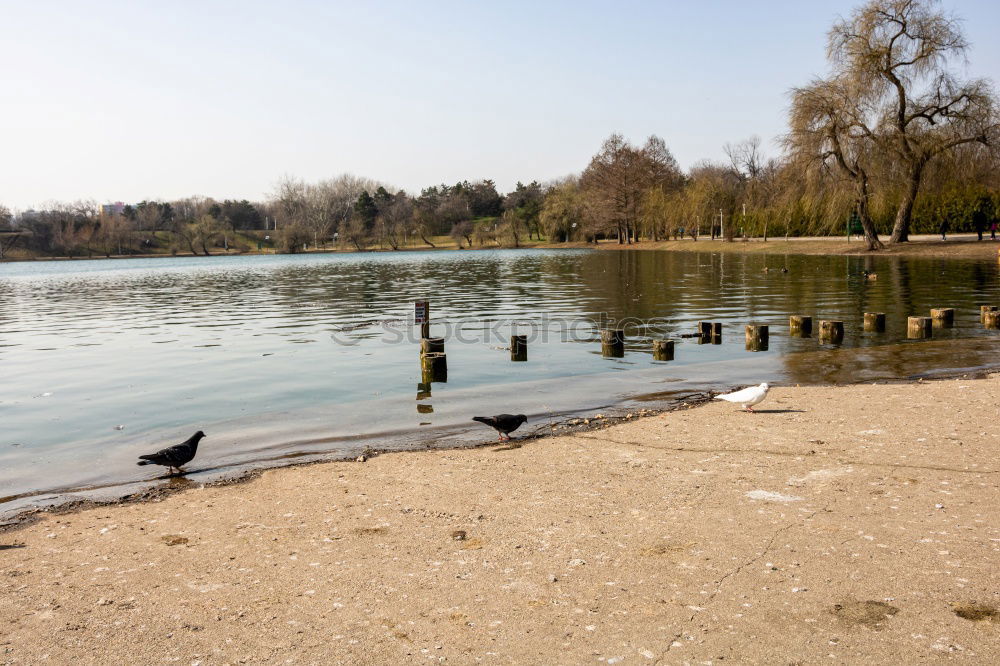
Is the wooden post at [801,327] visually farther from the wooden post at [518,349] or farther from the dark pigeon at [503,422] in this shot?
the dark pigeon at [503,422]

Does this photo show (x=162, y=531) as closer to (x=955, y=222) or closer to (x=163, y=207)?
(x=955, y=222)

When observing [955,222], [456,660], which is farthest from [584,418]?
[955,222]

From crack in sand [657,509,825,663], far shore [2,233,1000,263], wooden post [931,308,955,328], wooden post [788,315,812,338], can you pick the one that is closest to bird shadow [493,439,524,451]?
crack in sand [657,509,825,663]

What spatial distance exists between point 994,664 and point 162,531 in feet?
23.1

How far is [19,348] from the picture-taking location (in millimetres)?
25031

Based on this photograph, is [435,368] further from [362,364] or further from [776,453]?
[776,453]

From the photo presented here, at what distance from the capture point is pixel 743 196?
9225cm

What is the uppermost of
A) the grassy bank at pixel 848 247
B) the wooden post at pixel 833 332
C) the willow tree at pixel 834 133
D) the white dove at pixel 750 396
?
the willow tree at pixel 834 133

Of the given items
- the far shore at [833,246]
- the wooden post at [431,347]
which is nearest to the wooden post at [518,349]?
the wooden post at [431,347]

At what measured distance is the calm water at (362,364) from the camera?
12047mm

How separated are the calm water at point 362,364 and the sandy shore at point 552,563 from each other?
112 inches

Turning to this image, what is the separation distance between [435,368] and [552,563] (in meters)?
10.2

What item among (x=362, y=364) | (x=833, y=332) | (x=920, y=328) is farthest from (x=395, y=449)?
(x=920, y=328)

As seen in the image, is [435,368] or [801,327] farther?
[801,327]
